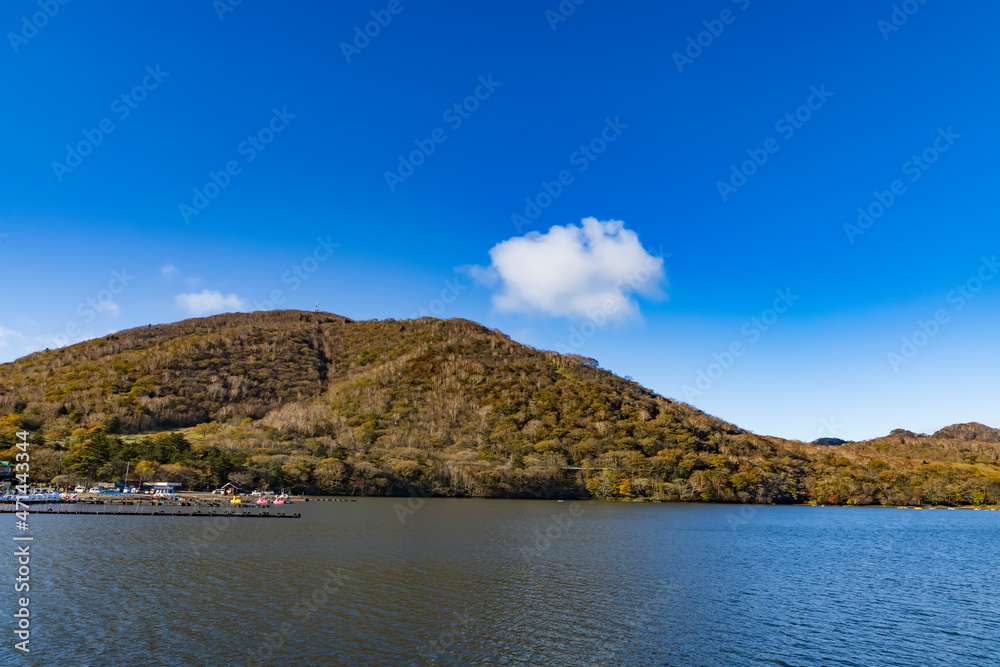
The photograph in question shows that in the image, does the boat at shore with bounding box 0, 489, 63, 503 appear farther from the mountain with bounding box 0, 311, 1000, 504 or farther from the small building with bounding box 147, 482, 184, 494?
the small building with bounding box 147, 482, 184, 494

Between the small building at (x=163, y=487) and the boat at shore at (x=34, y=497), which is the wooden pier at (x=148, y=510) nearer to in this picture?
the boat at shore at (x=34, y=497)

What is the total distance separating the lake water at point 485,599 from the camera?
972 inches

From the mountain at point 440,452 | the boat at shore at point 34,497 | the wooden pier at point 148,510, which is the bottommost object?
the wooden pier at point 148,510

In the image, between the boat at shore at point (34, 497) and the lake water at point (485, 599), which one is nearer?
the lake water at point (485, 599)

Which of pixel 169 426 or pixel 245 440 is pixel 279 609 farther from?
pixel 169 426

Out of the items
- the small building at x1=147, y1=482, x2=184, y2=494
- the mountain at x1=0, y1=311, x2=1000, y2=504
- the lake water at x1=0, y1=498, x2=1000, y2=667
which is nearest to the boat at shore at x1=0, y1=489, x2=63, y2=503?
the mountain at x1=0, y1=311, x2=1000, y2=504

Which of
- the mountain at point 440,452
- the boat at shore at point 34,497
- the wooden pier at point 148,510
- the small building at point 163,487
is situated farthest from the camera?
the mountain at point 440,452

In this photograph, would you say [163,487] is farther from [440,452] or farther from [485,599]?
[485,599]

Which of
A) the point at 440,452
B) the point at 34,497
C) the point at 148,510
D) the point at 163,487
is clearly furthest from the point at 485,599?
the point at 440,452

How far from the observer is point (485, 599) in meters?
34.0

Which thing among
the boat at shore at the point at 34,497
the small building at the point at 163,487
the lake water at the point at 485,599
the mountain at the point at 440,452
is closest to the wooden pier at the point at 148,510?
the boat at shore at the point at 34,497

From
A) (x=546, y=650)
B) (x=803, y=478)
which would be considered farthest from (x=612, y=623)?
(x=803, y=478)

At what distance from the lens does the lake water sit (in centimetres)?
2469

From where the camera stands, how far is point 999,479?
525 feet
